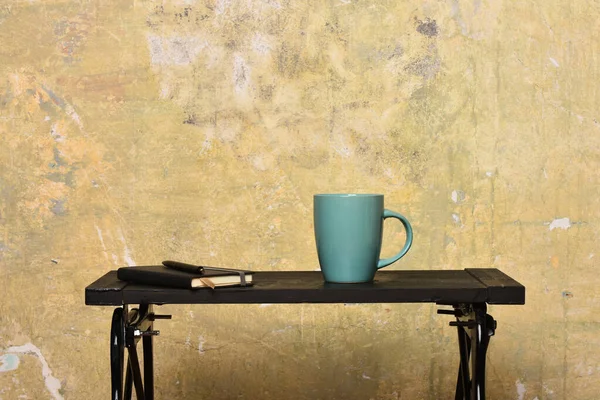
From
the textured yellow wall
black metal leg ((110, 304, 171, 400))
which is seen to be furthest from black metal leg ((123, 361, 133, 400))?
the textured yellow wall

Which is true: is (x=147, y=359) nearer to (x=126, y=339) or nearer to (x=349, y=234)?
(x=126, y=339)

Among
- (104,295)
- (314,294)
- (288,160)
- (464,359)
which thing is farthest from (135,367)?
(288,160)

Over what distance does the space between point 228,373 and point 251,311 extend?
192 millimetres

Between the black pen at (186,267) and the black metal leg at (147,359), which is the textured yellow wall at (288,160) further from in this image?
the black pen at (186,267)

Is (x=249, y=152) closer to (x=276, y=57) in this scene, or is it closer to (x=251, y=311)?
(x=276, y=57)

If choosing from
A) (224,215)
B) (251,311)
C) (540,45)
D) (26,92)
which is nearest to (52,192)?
(26,92)

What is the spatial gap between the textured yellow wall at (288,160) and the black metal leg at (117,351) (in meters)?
0.93

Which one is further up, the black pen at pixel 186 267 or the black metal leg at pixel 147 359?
the black pen at pixel 186 267

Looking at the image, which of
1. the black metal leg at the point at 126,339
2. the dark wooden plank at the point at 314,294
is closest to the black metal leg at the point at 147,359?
the black metal leg at the point at 126,339

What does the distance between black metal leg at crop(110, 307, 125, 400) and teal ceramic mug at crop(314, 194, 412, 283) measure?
0.37m

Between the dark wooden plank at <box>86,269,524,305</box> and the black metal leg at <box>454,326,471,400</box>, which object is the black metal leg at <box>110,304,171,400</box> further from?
the black metal leg at <box>454,326,471,400</box>

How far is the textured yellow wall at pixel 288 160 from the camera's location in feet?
7.54

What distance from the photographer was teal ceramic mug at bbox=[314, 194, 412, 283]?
137 centimetres

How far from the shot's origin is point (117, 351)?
4.50ft
